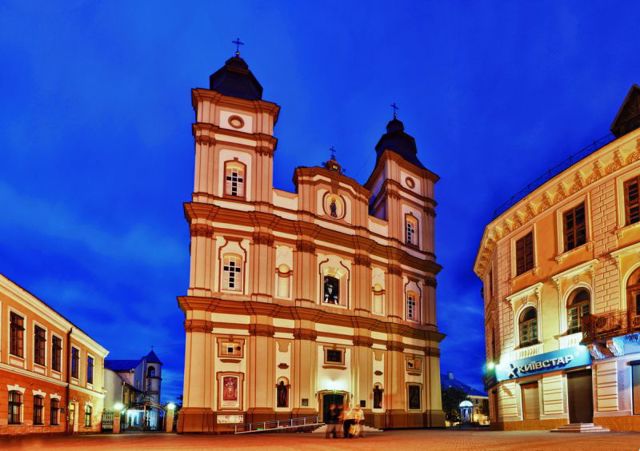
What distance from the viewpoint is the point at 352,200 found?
1753 inches

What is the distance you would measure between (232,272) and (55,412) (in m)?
12.5

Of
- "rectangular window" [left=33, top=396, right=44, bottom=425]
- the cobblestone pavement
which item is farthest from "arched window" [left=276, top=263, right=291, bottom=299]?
the cobblestone pavement

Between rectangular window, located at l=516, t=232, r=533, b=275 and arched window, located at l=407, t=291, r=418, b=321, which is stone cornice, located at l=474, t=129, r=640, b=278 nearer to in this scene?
rectangular window, located at l=516, t=232, r=533, b=275

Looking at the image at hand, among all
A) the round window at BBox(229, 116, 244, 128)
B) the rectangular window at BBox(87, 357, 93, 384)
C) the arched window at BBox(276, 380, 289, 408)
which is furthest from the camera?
the rectangular window at BBox(87, 357, 93, 384)

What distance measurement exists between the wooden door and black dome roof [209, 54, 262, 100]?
88.9 feet

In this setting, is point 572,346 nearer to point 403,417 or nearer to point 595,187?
point 595,187

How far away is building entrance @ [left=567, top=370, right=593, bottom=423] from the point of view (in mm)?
22219

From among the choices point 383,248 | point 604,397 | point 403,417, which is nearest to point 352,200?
point 383,248

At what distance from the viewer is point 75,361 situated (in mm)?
38719

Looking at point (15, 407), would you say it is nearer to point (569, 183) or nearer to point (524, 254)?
point (524, 254)

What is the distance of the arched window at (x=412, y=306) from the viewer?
150ft

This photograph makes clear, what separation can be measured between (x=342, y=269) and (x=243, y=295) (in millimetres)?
7802

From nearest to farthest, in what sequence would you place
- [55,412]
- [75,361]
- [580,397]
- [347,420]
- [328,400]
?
[347,420]
[580,397]
[55,412]
[75,361]
[328,400]

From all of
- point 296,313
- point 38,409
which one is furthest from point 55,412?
point 296,313
